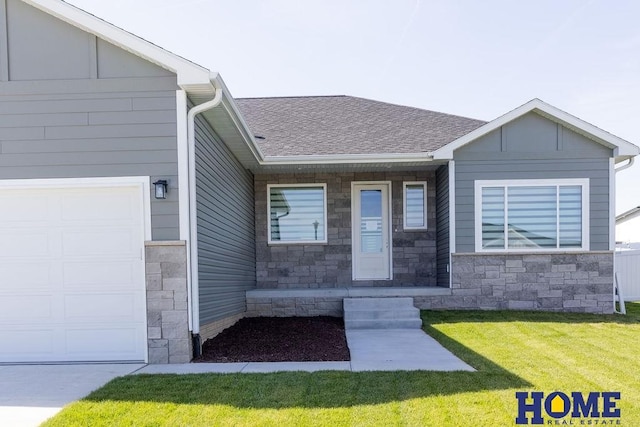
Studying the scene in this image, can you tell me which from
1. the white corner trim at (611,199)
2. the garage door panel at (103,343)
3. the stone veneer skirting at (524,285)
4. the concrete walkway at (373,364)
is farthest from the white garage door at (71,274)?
the white corner trim at (611,199)

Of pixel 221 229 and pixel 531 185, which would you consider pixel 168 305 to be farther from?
pixel 531 185

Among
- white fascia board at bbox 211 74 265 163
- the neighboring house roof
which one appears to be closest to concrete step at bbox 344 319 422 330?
white fascia board at bbox 211 74 265 163

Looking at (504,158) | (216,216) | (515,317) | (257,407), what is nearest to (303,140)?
(216,216)

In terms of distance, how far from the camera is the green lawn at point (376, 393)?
3195 millimetres

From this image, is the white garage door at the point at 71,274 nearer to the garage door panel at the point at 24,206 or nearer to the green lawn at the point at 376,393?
the garage door panel at the point at 24,206

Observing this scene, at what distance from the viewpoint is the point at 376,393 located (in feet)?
12.2

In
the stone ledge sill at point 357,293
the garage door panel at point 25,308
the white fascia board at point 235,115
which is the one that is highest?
the white fascia board at point 235,115

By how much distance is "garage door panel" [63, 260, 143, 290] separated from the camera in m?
5.01

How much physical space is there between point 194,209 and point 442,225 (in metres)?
5.12

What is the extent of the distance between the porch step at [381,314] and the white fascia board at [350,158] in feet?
8.21

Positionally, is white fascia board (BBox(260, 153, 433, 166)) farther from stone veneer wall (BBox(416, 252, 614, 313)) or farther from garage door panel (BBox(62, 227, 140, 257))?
garage door panel (BBox(62, 227, 140, 257))

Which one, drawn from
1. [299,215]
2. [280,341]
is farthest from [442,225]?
[280,341]

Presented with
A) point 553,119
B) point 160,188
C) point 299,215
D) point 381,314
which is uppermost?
Result: point 553,119

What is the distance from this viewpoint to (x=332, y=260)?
900cm
